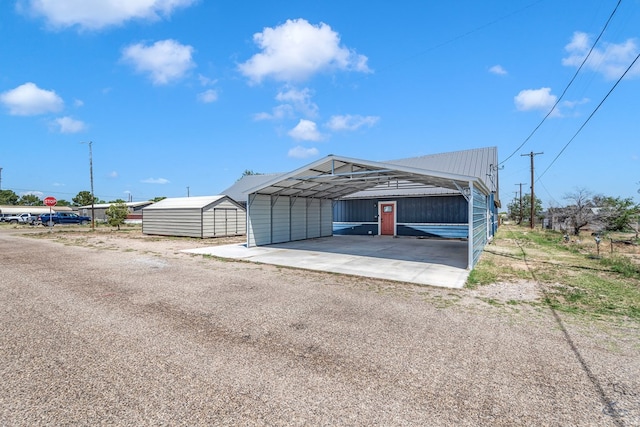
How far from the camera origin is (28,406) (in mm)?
2557

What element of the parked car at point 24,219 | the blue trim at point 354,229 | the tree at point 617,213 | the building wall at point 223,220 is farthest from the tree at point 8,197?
the tree at point 617,213

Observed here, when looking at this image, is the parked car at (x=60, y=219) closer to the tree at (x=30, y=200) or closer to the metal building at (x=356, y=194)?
the metal building at (x=356, y=194)

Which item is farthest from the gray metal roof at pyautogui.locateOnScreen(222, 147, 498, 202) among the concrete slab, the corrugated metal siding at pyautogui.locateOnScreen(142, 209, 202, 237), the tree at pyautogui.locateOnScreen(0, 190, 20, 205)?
the tree at pyautogui.locateOnScreen(0, 190, 20, 205)

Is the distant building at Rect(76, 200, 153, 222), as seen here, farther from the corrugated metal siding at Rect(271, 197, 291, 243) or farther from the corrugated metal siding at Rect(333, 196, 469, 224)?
the corrugated metal siding at Rect(271, 197, 291, 243)

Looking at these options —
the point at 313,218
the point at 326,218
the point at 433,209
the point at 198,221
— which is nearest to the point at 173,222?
the point at 198,221

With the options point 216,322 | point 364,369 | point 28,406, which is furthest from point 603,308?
point 28,406

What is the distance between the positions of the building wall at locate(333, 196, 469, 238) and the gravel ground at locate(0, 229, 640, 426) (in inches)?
433

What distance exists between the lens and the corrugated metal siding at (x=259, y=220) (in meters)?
13.6

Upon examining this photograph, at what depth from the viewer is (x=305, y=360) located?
346 cm

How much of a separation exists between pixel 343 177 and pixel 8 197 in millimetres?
84397

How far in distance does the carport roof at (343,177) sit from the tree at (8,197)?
79.3m

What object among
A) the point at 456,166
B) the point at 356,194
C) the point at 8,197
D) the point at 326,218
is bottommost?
the point at 326,218

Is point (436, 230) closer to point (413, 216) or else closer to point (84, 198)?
point (413, 216)

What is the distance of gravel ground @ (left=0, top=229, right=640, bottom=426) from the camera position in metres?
2.56
